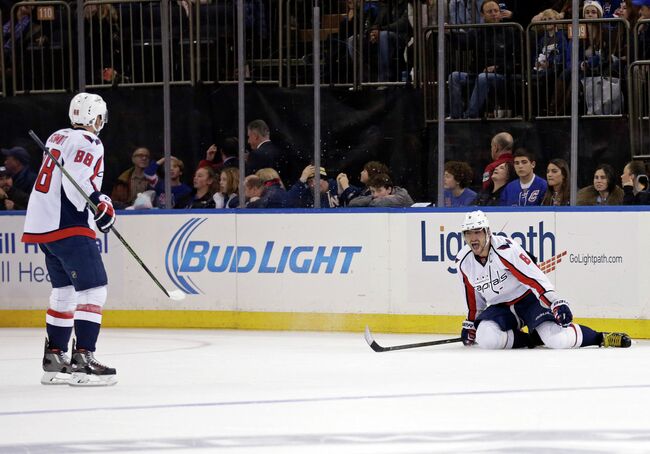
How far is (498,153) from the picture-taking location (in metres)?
10.9

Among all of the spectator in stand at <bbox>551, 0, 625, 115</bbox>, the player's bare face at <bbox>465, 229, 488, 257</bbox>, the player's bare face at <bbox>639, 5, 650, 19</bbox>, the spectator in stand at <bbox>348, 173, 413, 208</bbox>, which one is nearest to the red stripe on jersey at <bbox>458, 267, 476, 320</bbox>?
the player's bare face at <bbox>465, 229, 488, 257</bbox>

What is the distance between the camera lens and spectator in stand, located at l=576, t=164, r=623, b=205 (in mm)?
10258

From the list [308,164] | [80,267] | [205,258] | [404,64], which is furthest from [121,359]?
[404,64]

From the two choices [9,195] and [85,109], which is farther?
[9,195]

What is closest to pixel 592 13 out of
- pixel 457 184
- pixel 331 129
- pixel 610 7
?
pixel 610 7

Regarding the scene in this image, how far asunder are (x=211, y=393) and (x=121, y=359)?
2.07 m

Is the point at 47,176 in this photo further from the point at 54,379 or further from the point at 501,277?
the point at 501,277

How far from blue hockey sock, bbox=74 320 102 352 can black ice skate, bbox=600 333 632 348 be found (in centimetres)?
342

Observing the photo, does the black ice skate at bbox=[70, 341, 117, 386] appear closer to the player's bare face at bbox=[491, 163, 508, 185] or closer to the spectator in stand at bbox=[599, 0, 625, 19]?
the player's bare face at bbox=[491, 163, 508, 185]

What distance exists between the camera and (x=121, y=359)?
8.68 metres

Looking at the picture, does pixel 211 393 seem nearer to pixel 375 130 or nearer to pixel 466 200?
pixel 466 200

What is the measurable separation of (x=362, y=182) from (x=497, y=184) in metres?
1.14

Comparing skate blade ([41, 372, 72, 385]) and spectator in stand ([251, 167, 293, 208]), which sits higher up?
spectator in stand ([251, 167, 293, 208])

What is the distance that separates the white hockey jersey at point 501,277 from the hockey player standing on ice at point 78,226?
2.69 meters
